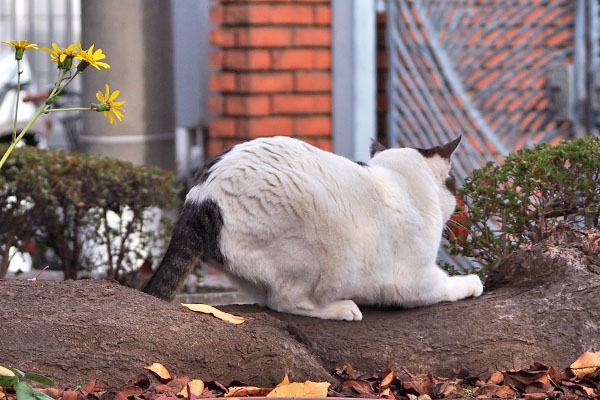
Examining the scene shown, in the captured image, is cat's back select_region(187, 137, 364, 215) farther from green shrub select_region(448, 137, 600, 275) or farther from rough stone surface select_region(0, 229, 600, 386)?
green shrub select_region(448, 137, 600, 275)

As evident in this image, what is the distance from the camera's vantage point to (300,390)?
298 cm

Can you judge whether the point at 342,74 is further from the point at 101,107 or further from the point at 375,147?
the point at 101,107

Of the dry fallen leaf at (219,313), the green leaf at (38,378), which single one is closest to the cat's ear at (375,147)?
the dry fallen leaf at (219,313)

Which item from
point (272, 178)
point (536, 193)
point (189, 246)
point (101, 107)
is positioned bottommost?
point (189, 246)

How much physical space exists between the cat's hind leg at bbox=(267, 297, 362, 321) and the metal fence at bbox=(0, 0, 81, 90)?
12108mm

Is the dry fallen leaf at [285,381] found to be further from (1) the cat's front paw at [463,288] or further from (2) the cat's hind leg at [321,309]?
(1) the cat's front paw at [463,288]

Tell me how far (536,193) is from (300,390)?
1642 mm

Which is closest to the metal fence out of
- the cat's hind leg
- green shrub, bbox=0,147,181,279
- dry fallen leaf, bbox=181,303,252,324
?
green shrub, bbox=0,147,181,279

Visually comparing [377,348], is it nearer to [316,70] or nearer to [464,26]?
[316,70]

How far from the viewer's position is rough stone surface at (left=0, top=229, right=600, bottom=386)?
2998 mm

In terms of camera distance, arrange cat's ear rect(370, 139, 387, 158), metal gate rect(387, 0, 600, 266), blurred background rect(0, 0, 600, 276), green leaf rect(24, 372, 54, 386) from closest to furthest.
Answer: green leaf rect(24, 372, 54, 386) < cat's ear rect(370, 139, 387, 158) < blurred background rect(0, 0, 600, 276) < metal gate rect(387, 0, 600, 266)

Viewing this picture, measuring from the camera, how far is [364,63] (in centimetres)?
758

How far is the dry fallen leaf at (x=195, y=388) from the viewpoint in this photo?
2934mm

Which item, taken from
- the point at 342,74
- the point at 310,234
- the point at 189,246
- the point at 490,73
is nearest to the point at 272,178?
the point at 310,234
